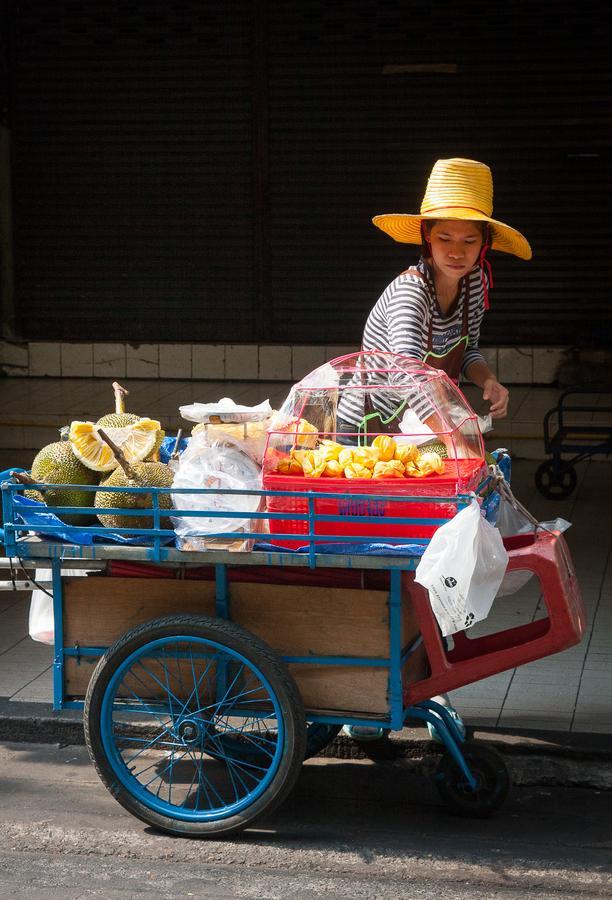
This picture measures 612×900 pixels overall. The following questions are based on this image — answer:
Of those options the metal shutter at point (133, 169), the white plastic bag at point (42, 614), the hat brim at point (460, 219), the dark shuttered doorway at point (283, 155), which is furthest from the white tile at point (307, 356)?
the white plastic bag at point (42, 614)

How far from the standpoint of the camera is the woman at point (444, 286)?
407 centimetres

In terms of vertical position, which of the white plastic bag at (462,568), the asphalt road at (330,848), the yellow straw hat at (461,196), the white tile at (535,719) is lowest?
the asphalt road at (330,848)

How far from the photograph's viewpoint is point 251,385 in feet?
35.1

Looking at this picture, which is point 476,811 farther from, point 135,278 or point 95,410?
point 135,278

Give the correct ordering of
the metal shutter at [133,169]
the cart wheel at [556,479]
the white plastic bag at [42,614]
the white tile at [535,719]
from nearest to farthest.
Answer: the white plastic bag at [42,614] < the white tile at [535,719] < the cart wheel at [556,479] < the metal shutter at [133,169]

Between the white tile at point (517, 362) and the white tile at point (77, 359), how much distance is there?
3562 millimetres

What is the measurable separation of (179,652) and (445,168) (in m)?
1.79

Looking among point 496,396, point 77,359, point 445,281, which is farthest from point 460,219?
point 77,359

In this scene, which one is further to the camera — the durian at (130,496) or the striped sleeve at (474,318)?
the striped sleeve at (474,318)

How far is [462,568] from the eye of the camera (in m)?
3.22

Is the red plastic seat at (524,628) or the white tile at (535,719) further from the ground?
the red plastic seat at (524,628)

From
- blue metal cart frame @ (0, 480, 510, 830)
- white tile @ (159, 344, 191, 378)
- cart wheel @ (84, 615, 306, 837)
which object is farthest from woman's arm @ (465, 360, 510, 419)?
white tile @ (159, 344, 191, 378)

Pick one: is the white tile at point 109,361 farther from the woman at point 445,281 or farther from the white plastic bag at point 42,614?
the white plastic bag at point 42,614

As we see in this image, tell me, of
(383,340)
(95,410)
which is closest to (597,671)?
(383,340)
